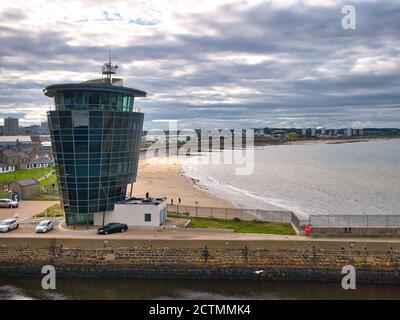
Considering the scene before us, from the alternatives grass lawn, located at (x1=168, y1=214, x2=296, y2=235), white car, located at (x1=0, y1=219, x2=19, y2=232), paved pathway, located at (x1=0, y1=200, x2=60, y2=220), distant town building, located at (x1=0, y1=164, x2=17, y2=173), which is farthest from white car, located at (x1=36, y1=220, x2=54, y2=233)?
distant town building, located at (x1=0, y1=164, x2=17, y2=173)

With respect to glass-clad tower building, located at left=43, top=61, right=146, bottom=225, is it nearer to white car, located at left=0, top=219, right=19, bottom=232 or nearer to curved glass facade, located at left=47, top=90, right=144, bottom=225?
curved glass facade, located at left=47, top=90, right=144, bottom=225

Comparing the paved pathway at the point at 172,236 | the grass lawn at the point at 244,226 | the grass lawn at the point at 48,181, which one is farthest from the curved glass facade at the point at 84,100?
the grass lawn at the point at 48,181

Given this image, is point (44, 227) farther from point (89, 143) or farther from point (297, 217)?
point (297, 217)

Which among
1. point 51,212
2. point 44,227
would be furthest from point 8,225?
point 51,212
